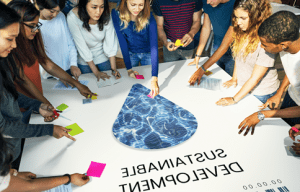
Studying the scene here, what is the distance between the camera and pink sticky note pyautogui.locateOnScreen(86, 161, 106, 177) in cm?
110

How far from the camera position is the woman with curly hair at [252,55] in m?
1.47

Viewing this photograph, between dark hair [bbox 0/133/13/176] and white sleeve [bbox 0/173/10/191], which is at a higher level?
dark hair [bbox 0/133/13/176]

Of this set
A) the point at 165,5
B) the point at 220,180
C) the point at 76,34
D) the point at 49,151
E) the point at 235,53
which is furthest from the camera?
the point at 165,5

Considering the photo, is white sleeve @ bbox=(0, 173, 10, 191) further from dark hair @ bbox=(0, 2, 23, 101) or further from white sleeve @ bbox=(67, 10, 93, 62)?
white sleeve @ bbox=(67, 10, 93, 62)

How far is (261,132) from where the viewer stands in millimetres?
1291

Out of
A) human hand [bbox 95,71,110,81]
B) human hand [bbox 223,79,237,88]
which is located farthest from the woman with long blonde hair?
human hand [bbox 223,79,237,88]

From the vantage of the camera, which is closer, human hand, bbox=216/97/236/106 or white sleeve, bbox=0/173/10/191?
white sleeve, bbox=0/173/10/191

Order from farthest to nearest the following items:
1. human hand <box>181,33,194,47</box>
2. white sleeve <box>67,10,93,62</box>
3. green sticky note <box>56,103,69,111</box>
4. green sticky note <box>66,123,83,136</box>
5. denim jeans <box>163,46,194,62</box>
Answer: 1. denim jeans <box>163,46,194,62</box>
2. human hand <box>181,33,194,47</box>
3. white sleeve <box>67,10,93,62</box>
4. green sticky note <box>56,103,69,111</box>
5. green sticky note <box>66,123,83,136</box>

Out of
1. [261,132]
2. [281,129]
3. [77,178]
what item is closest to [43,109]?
[77,178]

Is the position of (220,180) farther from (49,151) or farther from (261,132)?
(49,151)

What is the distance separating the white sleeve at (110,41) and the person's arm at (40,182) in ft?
4.33

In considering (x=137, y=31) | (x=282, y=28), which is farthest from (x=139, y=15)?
(x=282, y=28)

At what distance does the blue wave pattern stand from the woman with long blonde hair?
14cm

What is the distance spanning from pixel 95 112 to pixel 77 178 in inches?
22.2
